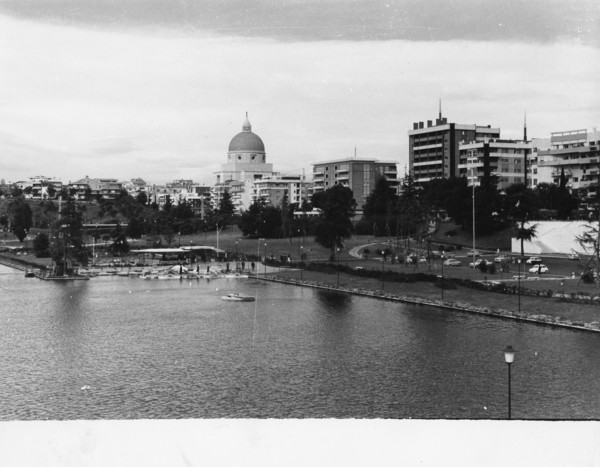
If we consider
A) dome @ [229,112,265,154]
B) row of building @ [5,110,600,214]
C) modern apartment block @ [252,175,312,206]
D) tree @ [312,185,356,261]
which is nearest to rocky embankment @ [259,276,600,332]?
tree @ [312,185,356,261]

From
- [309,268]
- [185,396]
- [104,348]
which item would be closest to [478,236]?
[309,268]

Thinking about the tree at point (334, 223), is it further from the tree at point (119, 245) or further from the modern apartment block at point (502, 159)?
the modern apartment block at point (502, 159)

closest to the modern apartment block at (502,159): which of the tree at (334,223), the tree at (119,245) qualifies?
the tree at (334,223)

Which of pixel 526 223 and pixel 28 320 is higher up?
pixel 526 223

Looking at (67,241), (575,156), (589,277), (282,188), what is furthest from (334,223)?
(282,188)

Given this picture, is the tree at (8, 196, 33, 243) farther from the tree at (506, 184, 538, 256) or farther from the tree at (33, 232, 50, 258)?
the tree at (506, 184, 538, 256)

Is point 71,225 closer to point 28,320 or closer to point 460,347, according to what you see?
point 28,320

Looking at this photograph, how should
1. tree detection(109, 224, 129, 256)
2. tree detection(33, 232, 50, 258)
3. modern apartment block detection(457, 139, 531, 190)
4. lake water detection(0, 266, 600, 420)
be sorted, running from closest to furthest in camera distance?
A: lake water detection(0, 266, 600, 420)
tree detection(33, 232, 50, 258)
tree detection(109, 224, 129, 256)
modern apartment block detection(457, 139, 531, 190)
